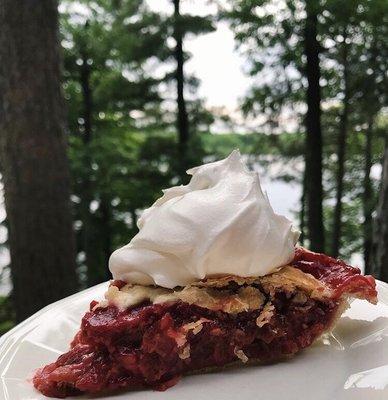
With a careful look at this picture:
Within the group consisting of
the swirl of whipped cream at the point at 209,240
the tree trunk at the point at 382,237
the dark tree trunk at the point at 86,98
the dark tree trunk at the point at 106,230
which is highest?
the dark tree trunk at the point at 86,98

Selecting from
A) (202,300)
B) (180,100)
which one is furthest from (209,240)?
(180,100)

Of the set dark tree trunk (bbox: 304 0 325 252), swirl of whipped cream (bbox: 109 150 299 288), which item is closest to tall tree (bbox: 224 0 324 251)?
dark tree trunk (bbox: 304 0 325 252)

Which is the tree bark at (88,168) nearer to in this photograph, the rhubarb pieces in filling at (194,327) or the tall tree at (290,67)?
the tall tree at (290,67)

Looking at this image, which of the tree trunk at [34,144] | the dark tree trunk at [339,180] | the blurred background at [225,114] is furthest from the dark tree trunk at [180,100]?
the tree trunk at [34,144]

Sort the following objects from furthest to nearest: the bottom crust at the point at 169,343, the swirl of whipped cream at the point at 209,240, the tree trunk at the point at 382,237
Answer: the tree trunk at the point at 382,237 < the swirl of whipped cream at the point at 209,240 < the bottom crust at the point at 169,343

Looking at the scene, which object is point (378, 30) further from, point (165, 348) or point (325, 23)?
point (165, 348)

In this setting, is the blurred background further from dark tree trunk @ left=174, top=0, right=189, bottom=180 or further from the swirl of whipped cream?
the swirl of whipped cream

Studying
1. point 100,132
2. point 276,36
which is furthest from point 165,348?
point 100,132
